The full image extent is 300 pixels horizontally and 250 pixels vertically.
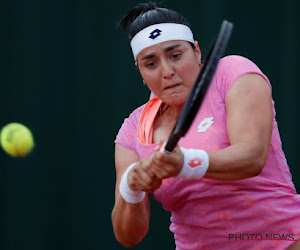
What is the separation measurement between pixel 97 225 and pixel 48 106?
744 mm

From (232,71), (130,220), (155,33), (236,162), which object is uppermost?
(155,33)

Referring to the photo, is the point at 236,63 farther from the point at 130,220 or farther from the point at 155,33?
the point at 130,220

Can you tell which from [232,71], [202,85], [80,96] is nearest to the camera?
[202,85]

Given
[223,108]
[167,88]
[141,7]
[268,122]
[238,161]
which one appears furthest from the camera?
[141,7]

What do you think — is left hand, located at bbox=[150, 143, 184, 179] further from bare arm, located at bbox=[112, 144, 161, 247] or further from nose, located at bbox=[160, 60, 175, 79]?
nose, located at bbox=[160, 60, 175, 79]

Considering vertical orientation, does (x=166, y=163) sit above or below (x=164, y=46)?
below

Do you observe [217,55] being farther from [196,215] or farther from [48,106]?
[48,106]

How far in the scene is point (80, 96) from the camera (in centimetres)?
369

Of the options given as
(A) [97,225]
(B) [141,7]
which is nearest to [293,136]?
(A) [97,225]

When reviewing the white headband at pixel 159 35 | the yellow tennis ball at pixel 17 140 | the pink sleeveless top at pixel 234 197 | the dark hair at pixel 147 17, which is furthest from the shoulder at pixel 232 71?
the yellow tennis ball at pixel 17 140

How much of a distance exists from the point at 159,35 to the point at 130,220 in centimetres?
68

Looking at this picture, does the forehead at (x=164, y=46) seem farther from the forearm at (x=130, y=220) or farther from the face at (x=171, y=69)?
the forearm at (x=130, y=220)

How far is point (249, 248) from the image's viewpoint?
2170 millimetres

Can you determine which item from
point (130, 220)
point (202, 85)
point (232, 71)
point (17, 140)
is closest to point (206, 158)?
point (202, 85)
